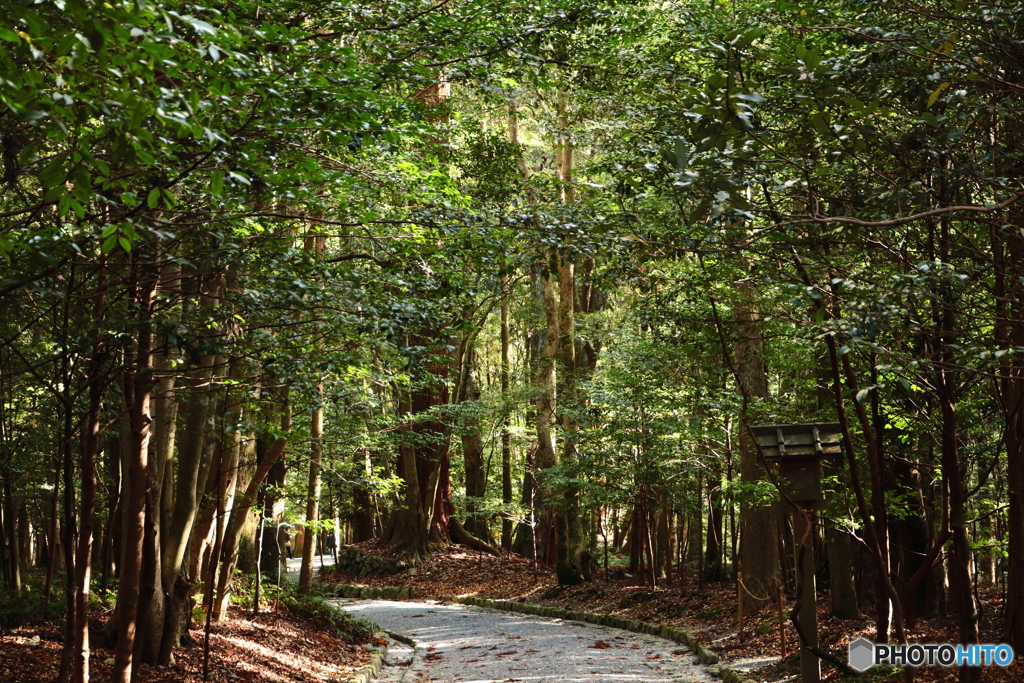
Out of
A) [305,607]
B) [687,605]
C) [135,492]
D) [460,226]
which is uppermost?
[460,226]

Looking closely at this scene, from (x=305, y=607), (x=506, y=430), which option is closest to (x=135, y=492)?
(x=305, y=607)

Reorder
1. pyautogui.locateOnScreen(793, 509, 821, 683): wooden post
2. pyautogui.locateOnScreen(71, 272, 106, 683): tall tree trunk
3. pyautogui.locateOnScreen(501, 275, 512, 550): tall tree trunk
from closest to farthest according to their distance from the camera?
pyautogui.locateOnScreen(71, 272, 106, 683): tall tree trunk < pyautogui.locateOnScreen(793, 509, 821, 683): wooden post < pyautogui.locateOnScreen(501, 275, 512, 550): tall tree trunk

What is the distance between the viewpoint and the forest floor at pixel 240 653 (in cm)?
820

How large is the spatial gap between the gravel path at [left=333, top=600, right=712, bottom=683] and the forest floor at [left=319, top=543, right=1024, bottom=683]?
78cm

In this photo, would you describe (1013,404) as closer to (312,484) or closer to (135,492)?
(135,492)

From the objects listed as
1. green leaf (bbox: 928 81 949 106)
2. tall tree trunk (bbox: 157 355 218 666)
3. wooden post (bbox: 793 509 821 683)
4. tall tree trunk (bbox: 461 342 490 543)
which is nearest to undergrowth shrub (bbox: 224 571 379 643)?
tall tree trunk (bbox: 157 355 218 666)

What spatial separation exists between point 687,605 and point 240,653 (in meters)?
9.09

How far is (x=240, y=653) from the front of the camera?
10.3m

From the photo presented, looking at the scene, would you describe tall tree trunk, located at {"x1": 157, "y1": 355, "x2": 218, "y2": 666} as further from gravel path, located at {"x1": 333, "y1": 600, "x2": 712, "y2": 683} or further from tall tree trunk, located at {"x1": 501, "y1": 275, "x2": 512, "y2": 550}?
tall tree trunk, located at {"x1": 501, "y1": 275, "x2": 512, "y2": 550}

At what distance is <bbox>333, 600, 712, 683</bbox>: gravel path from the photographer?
11.1 m

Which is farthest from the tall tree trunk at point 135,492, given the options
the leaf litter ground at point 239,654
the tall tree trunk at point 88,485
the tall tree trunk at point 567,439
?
the tall tree trunk at point 567,439

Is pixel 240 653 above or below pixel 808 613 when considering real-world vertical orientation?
below

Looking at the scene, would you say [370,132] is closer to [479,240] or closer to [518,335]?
[479,240]

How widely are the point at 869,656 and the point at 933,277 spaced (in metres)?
4.58
